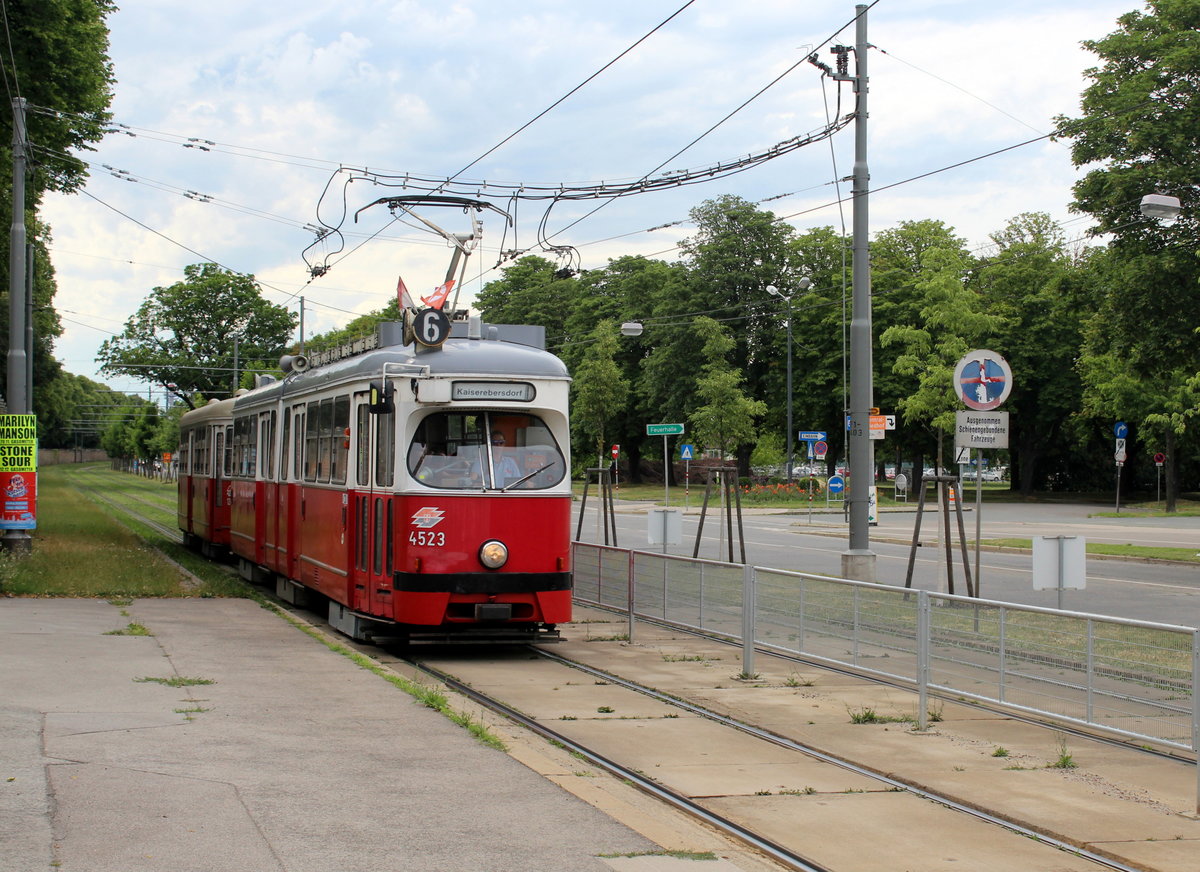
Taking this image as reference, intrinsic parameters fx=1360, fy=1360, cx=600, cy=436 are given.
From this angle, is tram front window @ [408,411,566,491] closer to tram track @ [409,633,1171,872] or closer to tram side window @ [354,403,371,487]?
tram side window @ [354,403,371,487]

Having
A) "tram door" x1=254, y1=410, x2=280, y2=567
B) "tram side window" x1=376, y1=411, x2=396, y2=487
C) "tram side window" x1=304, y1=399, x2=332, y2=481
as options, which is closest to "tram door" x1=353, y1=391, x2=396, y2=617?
"tram side window" x1=376, y1=411, x2=396, y2=487

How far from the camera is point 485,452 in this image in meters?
13.4

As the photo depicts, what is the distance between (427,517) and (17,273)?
1327cm

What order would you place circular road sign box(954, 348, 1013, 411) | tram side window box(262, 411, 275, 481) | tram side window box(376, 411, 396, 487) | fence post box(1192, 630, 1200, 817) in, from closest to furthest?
fence post box(1192, 630, 1200, 817) < tram side window box(376, 411, 396, 487) < circular road sign box(954, 348, 1013, 411) < tram side window box(262, 411, 275, 481)

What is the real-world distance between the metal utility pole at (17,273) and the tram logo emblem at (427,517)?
12.8 m

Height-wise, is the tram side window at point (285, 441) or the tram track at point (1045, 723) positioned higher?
the tram side window at point (285, 441)

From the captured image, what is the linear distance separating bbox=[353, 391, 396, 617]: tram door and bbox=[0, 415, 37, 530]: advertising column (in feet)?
32.6

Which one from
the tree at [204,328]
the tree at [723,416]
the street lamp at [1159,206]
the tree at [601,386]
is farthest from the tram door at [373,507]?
the tree at [204,328]

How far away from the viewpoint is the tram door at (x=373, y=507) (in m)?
13.3

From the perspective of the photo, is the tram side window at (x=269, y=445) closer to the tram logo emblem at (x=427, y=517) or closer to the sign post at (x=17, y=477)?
the sign post at (x=17, y=477)

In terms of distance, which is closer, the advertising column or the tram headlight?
the tram headlight

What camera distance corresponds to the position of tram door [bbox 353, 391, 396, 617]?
13312 mm

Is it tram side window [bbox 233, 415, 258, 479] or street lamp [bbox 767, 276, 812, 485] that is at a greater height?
street lamp [bbox 767, 276, 812, 485]

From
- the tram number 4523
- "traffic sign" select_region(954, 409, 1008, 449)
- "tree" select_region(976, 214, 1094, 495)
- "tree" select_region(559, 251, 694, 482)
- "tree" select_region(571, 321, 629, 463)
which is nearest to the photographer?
the tram number 4523
